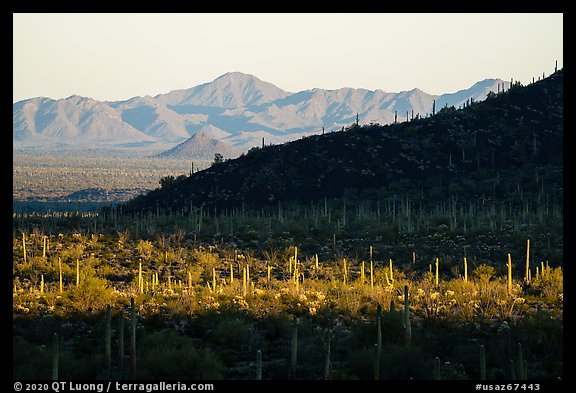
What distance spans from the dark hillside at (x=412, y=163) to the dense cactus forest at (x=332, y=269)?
0.67 feet

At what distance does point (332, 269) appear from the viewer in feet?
106

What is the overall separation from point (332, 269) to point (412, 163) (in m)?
36.8

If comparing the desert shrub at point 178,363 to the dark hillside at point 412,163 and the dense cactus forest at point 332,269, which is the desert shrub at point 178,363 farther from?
the dark hillside at point 412,163

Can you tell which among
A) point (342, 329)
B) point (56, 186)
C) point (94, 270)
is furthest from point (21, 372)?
point (56, 186)

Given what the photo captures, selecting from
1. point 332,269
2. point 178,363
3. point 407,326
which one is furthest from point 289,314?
point 332,269

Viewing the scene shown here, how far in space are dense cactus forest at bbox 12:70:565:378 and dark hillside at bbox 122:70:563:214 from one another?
203 millimetres

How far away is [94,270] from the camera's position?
99.8ft

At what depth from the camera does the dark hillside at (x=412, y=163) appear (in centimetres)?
6209

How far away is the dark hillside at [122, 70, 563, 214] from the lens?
62.1 metres

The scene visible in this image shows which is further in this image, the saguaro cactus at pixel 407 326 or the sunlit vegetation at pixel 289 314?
the saguaro cactus at pixel 407 326

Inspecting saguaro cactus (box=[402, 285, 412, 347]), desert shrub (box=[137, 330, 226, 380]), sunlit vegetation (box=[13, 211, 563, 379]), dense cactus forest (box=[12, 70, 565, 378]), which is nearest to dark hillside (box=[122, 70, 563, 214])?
dense cactus forest (box=[12, 70, 565, 378])

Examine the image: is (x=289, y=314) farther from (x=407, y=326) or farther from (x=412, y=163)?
(x=412, y=163)

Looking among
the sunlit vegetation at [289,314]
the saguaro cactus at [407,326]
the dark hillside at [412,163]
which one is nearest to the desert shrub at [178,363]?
the sunlit vegetation at [289,314]
